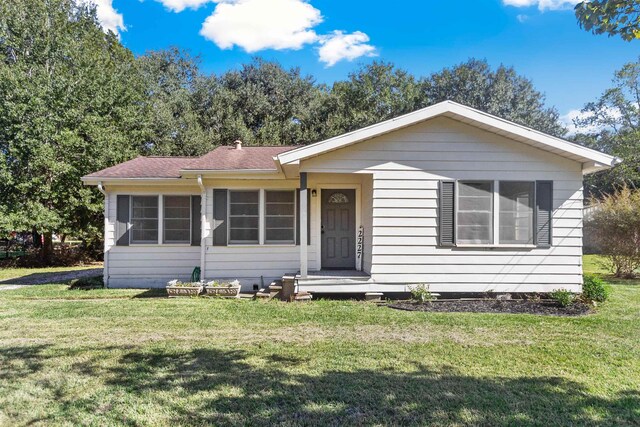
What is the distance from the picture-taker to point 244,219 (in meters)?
9.20

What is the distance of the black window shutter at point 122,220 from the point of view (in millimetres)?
9602

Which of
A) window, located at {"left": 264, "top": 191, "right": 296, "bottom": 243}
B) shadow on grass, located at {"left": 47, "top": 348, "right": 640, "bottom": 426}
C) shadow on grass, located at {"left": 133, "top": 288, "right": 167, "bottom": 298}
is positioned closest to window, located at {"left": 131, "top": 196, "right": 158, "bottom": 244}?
shadow on grass, located at {"left": 133, "top": 288, "right": 167, "bottom": 298}

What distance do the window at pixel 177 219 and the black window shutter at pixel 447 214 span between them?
6004 millimetres

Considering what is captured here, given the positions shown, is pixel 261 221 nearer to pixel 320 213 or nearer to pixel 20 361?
pixel 320 213

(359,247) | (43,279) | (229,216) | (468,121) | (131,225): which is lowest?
(43,279)

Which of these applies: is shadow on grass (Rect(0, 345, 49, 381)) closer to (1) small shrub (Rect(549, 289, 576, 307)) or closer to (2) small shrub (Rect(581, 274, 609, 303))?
(1) small shrub (Rect(549, 289, 576, 307))

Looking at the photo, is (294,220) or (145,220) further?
(145,220)

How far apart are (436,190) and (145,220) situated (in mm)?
6952

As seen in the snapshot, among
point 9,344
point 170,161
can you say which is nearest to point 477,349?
point 9,344

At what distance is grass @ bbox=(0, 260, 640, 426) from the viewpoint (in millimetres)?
3138

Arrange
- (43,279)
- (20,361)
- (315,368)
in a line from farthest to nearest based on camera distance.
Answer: (43,279) < (20,361) < (315,368)

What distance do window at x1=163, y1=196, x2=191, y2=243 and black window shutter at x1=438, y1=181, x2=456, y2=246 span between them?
6.00 meters

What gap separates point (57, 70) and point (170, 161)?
8861 millimetres

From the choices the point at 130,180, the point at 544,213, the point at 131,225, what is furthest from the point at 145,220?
the point at 544,213
